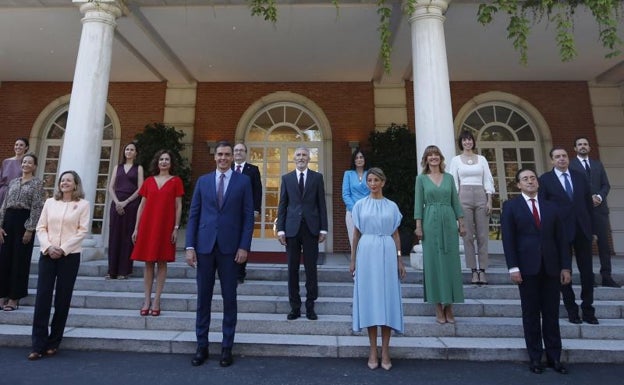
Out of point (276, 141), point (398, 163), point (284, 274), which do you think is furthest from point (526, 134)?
point (284, 274)

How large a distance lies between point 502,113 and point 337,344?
28.6 feet

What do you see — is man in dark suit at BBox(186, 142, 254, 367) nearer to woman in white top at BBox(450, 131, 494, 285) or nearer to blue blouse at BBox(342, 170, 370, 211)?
blue blouse at BBox(342, 170, 370, 211)

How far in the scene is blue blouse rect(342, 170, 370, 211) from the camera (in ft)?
15.9

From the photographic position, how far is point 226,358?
293cm

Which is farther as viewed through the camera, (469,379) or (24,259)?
(24,259)

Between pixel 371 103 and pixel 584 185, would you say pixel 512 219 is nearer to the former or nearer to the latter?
pixel 584 185

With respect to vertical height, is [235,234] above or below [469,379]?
above

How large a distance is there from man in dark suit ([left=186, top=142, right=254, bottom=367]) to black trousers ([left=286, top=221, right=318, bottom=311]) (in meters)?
0.73

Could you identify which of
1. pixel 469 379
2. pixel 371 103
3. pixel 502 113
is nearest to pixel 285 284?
pixel 469 379

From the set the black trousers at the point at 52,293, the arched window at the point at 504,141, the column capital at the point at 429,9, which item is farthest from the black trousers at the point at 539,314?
the arched window at the point at 504,141

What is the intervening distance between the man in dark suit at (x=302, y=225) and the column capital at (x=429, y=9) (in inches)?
141

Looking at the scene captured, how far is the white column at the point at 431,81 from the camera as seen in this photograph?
5.37 m

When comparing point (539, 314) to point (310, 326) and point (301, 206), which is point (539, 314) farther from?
point (301, 206)

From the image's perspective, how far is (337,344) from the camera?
322 cm
